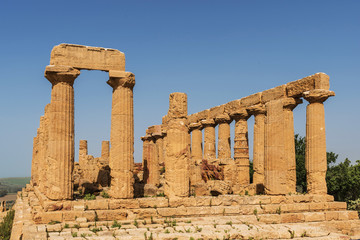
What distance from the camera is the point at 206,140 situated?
109 ft

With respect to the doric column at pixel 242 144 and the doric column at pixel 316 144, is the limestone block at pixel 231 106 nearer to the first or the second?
the doric column at pixel 242 144

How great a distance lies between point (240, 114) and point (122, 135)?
487 inches

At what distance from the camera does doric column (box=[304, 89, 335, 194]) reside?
21.8m

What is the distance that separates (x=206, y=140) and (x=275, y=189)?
1309cm

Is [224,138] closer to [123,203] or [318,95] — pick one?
[318,95]

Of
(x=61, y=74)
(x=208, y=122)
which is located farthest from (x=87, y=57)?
(x=208, y=122)

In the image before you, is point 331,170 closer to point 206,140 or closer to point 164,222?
point 206,140

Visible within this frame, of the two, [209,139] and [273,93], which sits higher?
[273,93]

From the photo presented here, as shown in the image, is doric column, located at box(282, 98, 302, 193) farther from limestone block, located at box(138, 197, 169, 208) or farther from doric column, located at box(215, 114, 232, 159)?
limestone block, located at box(138, 197, 169, 208)

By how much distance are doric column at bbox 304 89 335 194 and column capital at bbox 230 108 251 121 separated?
5954mm

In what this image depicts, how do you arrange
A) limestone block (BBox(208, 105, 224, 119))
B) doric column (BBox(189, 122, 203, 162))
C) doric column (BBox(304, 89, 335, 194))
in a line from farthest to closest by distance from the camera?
1. doric column (BBox(189, 122, 203, 162))
2. limestone block (BBox(208, 105, 224, 119))
3. doric column (BBox(304, 89, 335, 194))

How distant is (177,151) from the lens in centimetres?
1825

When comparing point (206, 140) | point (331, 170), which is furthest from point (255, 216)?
point (331, 170)

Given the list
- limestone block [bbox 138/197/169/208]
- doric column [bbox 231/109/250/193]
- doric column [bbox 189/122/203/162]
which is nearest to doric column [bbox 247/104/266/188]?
doric column [bbox 231/109/250/193]
